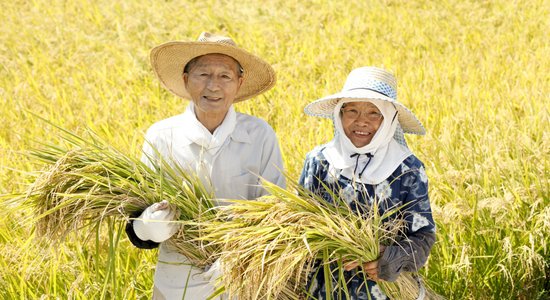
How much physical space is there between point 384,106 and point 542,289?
1243mm

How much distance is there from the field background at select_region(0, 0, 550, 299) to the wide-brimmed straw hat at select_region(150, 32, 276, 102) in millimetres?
269

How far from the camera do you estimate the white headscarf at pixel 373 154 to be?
7.13 ft

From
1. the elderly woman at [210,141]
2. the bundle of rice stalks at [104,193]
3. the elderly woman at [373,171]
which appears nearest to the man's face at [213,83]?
the elderly woman at [210,141]

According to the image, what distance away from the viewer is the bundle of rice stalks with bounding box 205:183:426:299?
6.61ft

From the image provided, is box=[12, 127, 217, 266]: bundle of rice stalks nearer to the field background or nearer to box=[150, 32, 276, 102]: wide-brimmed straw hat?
the field background

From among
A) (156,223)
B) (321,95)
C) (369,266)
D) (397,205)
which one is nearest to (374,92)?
(397,205)

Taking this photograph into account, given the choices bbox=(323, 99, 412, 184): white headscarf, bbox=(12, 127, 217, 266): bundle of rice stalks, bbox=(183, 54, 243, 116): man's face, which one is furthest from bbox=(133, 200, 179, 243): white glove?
bbox=(323, 99, 412, 184): white headscarf

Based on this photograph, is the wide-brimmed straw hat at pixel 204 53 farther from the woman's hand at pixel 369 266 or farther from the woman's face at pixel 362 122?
the woman's hand at pixel 369 266

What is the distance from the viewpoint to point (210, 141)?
2336mm

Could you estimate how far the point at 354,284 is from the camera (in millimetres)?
2186

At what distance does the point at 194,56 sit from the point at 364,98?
566 millimetres

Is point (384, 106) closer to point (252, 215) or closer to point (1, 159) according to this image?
point (252, 215)

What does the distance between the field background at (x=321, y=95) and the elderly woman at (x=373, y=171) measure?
666 millimetres

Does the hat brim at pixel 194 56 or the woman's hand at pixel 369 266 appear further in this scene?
the hat brim at pixel 194 56
